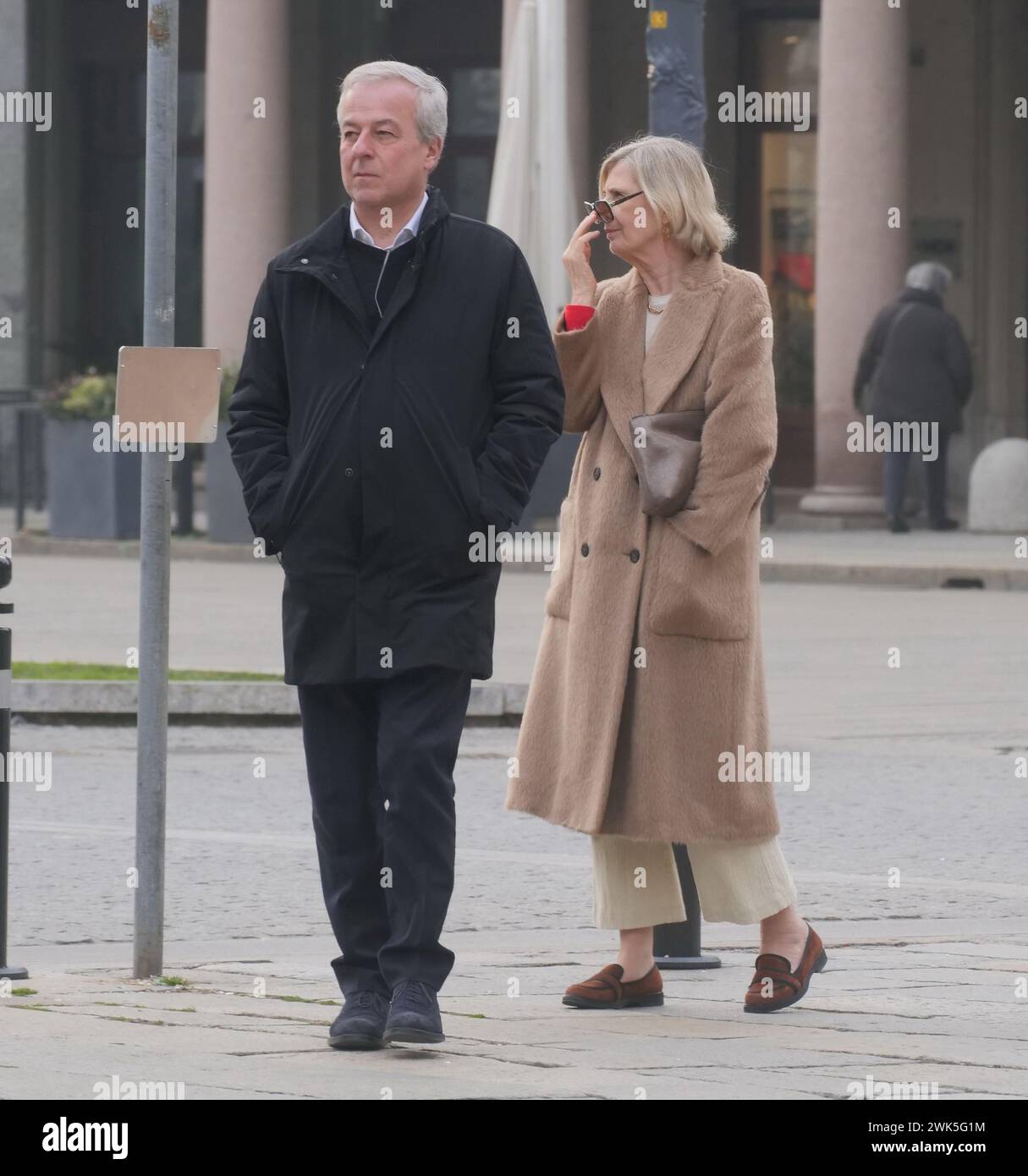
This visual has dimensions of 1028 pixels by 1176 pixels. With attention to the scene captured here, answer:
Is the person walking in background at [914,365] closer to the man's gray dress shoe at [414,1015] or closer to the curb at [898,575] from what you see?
the curb at [898,575]

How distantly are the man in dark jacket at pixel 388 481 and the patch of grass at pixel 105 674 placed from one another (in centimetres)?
669

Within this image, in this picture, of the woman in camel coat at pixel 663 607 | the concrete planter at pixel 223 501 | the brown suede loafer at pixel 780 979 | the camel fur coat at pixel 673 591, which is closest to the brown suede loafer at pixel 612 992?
the woman in camel coat at pixel 663 607

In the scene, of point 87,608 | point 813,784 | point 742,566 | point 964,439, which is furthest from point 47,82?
point 742,566

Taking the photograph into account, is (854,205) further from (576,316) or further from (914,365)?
(576,316)

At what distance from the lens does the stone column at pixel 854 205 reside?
2269 centimetres

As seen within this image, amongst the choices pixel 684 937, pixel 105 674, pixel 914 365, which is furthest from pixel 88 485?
pixel 684 937

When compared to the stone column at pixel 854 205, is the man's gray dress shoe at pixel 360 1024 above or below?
below

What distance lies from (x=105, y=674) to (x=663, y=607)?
6.92m

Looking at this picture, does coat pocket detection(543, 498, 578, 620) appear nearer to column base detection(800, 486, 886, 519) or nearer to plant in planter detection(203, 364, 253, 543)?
plant in planter detection(203, 364, 253, 543)

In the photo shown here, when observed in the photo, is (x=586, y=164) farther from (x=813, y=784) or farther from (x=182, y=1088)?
(x=182, y=1088)

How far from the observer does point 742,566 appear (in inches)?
243

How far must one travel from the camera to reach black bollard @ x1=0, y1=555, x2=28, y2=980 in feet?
21.4

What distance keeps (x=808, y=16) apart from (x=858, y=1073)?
23.7 metres

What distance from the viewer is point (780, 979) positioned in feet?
20.3
